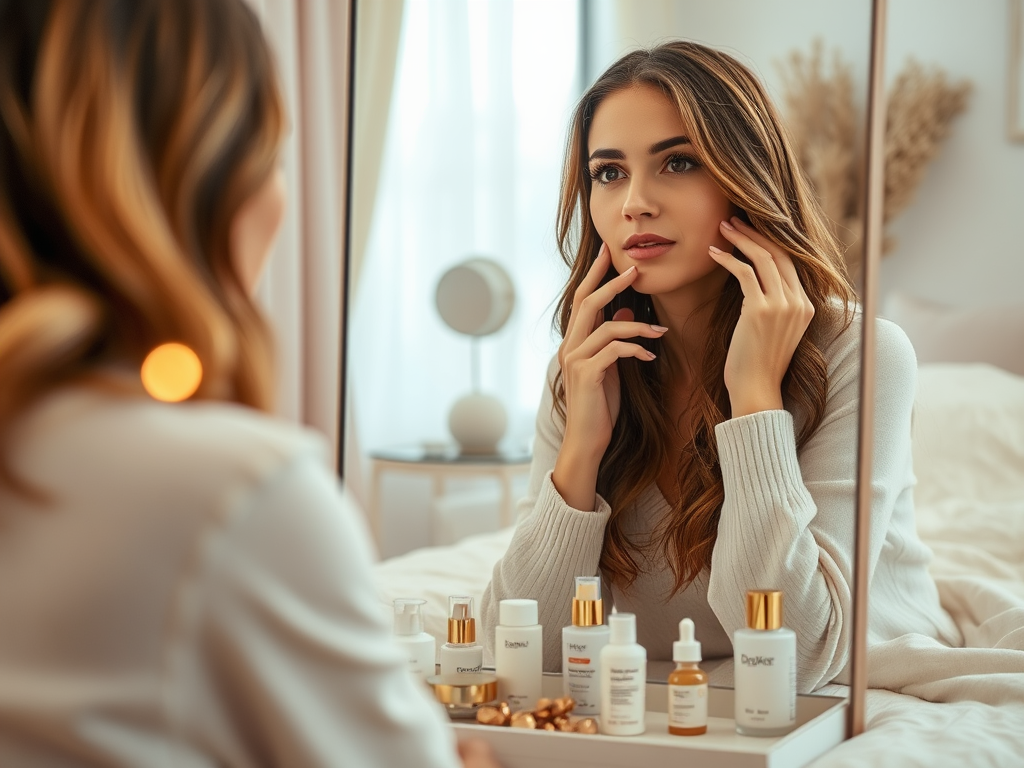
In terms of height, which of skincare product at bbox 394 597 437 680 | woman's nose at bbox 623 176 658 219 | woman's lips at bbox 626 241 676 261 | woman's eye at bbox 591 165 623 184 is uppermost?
woman's eye at bbox 591 165 623 184

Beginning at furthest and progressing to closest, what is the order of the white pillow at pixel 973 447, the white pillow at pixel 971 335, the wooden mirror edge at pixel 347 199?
the white pillow at pixel 971 335
the white pillow at pixel 973 447
the wooden mirror edge at pixel 347 199

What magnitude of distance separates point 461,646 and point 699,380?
35cm

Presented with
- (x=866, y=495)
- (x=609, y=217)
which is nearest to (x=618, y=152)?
(x=609, y=217)

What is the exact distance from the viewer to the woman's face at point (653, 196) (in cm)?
107

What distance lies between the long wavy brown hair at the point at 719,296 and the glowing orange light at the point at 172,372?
613 millimetres

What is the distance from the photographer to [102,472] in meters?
0.53

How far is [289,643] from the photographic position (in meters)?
0.53

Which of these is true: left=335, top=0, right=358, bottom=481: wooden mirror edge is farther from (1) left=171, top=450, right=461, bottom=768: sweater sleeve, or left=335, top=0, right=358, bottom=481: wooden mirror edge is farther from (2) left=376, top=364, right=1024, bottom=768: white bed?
(1) left=171, top=450, right=461, bottom=768: sweater sleeve

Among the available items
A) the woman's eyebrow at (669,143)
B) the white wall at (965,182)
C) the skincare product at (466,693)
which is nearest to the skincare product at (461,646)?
the skincare product at (466,693)

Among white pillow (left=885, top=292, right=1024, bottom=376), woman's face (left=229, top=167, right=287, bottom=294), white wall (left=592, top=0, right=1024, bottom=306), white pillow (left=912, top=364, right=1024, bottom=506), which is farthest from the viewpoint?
white wall (left=592, top=0, right=1024, bottom=306)

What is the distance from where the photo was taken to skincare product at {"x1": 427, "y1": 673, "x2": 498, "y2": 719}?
0.98 metres

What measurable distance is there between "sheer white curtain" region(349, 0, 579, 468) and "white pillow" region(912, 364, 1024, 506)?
30.6 inches

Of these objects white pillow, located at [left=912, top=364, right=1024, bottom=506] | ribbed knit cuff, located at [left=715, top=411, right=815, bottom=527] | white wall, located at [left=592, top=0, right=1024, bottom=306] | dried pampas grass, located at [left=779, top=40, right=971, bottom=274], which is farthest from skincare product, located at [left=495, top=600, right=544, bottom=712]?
white wall, located at [left=592, top=0, right=1024, bottom=306]

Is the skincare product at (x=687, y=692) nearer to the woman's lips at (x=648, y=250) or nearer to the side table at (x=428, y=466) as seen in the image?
the woman's lips at (x=648, y=250)
